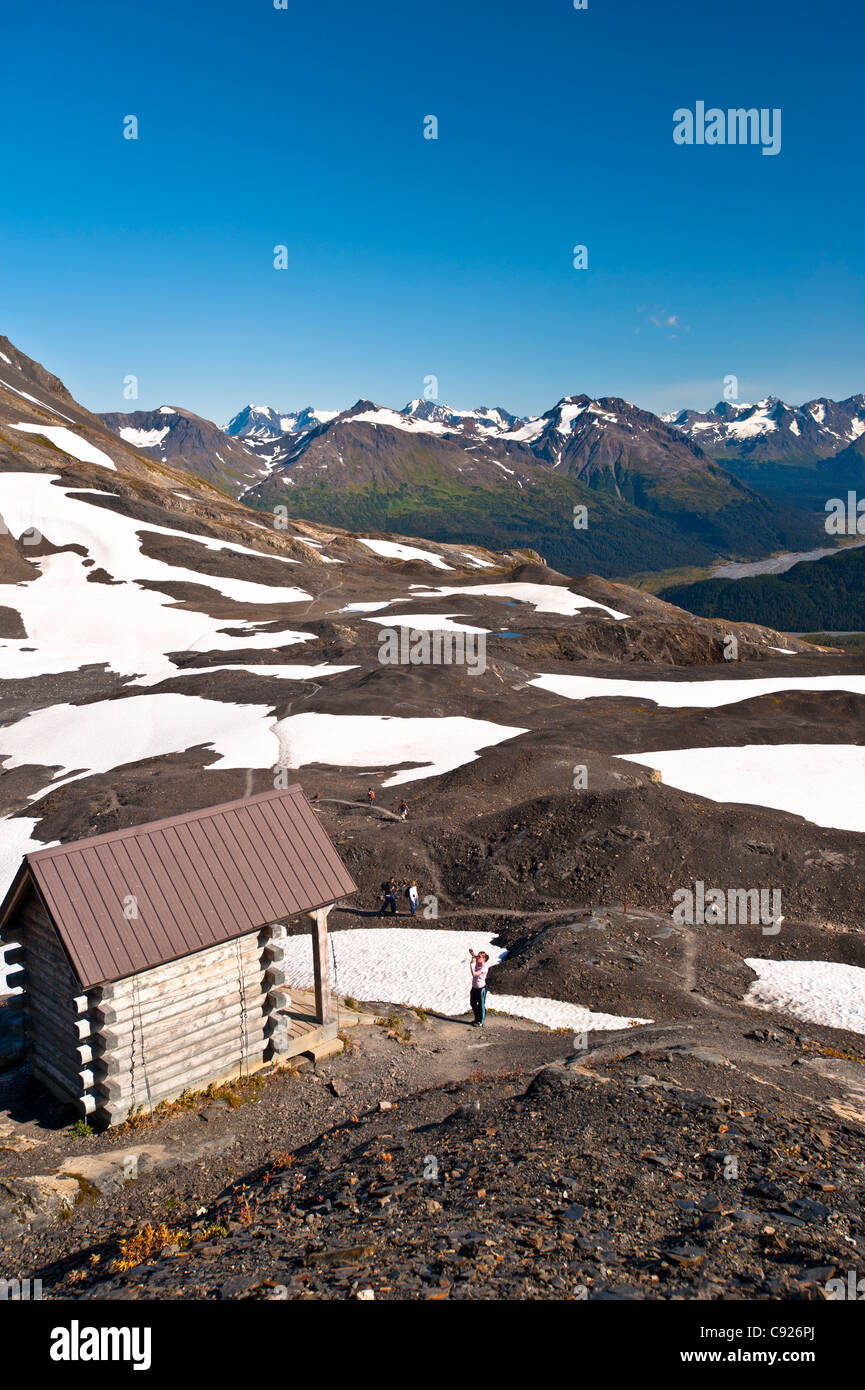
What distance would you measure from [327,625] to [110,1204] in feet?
215

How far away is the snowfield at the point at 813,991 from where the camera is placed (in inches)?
954

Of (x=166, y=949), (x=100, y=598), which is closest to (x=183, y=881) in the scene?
(x=166, y=949)

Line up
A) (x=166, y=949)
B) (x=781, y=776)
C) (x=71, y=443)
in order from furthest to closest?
1. (x=71, y=443)
2. (x=781, y=776)
3. (x=166, y=949)

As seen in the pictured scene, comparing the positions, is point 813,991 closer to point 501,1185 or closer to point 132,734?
point 501,1185

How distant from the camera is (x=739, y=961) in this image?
91.9 ft

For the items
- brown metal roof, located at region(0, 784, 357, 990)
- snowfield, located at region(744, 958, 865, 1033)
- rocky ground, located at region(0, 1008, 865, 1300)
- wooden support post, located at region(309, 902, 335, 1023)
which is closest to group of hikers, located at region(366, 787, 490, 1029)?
rocky ground, located at region(0, 1008, 865, 1300)

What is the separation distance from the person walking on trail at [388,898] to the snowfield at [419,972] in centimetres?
113

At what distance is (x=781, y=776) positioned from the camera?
139 feet

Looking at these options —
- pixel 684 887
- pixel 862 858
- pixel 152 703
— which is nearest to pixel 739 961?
pixel 684 887

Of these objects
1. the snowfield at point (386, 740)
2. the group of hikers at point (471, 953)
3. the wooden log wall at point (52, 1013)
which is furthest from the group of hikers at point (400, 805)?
the wooden log wall at point (52, 1013)

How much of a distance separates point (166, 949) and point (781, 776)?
3444cm

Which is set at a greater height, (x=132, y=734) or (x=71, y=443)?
(x=71, y=443)
